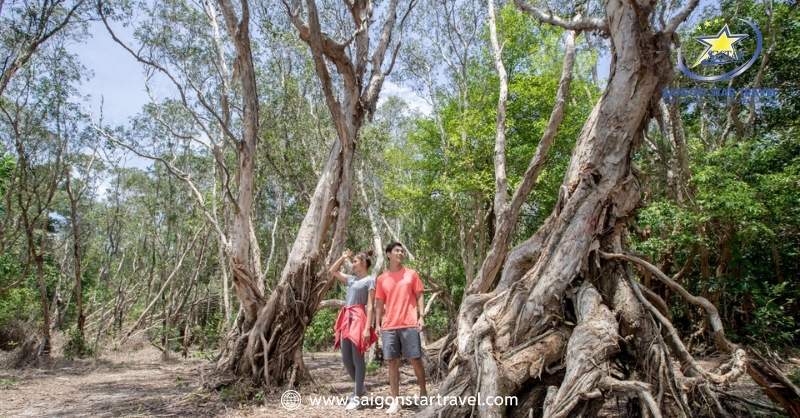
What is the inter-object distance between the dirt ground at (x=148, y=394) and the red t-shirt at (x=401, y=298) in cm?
72

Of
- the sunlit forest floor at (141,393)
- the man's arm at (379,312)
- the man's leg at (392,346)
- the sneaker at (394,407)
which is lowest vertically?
the sunlit forest floor at (141,393)

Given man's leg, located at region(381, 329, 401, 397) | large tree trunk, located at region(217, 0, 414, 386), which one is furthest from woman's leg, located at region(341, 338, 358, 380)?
large tree trunk, located at region(217, 0, 414, 386)

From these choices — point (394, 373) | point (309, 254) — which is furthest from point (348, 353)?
point (309, 254)

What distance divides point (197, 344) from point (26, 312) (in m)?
5.31

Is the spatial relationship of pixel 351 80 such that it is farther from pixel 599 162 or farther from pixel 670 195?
pixel 670 195

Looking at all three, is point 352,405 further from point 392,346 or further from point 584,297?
point 584,297

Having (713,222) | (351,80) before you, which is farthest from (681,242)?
(351,80)

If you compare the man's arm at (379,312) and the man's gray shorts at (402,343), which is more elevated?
the man's arm at (379,312)

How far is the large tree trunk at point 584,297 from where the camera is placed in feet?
10.9

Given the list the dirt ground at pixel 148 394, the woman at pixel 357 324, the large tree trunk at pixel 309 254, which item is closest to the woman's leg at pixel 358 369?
the woman at pixel 357 324

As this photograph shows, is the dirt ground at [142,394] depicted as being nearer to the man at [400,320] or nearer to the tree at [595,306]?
the man at [400,320]

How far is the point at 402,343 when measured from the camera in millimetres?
4465

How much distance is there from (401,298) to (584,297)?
5.29 feet

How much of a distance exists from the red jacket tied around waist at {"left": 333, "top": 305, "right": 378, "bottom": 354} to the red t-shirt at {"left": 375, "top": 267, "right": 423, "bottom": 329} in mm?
379
